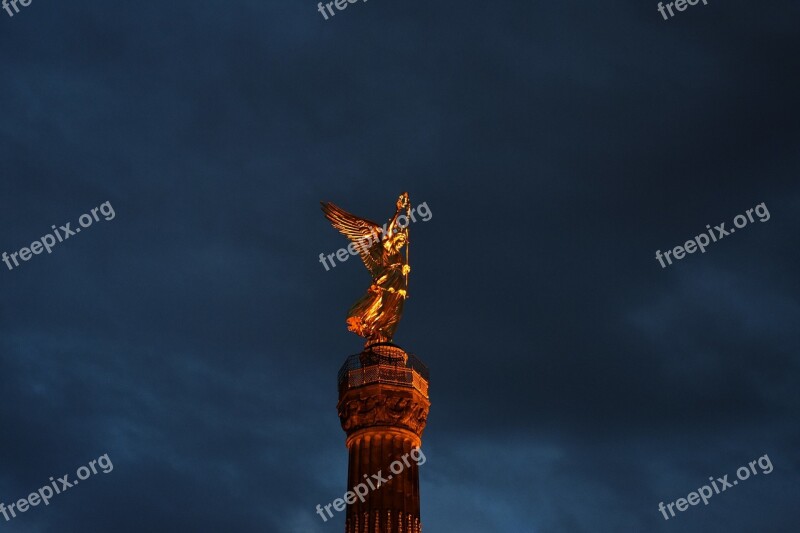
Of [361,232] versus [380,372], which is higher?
[361,232]

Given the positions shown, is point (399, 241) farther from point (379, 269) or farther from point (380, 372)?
point (380, 372)

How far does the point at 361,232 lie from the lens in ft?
206

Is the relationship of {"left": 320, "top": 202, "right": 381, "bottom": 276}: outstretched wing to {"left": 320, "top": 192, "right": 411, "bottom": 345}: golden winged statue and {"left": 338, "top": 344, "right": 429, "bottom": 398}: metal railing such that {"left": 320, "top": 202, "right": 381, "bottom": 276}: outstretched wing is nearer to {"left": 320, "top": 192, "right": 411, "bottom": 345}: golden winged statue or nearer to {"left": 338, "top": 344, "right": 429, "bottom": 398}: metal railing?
{"left": 320, "top": 192, "right": 411, "bottom": 345}: golden winged statue

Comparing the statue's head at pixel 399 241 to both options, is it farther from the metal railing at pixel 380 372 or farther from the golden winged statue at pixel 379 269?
the metal railing at pixel 380 372

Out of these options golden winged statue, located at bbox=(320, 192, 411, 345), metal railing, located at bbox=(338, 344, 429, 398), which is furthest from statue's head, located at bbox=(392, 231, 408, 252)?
metal railing, located at bbox=(338, 344, 429, 398)

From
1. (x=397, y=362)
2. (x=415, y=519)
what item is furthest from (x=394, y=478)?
(x=397, y=362)

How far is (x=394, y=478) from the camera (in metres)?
54.8

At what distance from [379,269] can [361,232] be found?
267 cm

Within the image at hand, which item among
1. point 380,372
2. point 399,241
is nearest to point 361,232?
point 399,241

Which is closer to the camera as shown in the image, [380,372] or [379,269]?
[380,372]

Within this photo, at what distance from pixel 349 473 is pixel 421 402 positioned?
16.8 ft

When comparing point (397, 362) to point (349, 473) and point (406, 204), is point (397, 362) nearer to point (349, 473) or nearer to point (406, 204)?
point (349, 473)

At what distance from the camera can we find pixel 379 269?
61.2 m

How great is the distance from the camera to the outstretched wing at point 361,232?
203 ft
